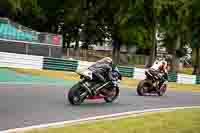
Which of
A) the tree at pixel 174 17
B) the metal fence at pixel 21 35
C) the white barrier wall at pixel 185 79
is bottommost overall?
the white barrier wall at pixel 185 79

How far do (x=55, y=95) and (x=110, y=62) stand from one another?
7.57ft

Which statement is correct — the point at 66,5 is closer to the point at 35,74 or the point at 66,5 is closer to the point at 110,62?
the point at 35,74

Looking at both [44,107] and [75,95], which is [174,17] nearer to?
[75,95]

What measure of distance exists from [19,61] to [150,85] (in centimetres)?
1067

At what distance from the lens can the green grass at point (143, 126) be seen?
9.04 metres

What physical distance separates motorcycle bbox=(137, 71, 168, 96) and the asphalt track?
4.63 ft

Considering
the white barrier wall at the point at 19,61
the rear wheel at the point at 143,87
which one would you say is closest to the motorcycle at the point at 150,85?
the rear wheel at the point at 143,87

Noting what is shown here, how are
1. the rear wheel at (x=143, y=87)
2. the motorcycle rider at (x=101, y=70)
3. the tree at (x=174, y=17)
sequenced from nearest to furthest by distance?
1. the motorcycle rider at (x=101, y=70)
2. the rear wheel at (x=143, y=87)
3. the tree at (x=174, y=17)

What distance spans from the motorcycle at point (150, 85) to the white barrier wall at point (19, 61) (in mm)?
10279

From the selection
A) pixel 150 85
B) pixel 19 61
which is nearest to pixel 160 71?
pixel 150 85

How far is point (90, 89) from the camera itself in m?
13.9

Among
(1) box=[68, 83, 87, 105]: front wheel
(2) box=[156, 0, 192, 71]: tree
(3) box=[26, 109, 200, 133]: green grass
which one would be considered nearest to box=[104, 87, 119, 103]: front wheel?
(1) box=[68, 83, 87, 105]: front wheel

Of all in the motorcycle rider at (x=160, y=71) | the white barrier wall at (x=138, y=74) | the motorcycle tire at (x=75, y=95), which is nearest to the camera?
the motorcycle tire at (x=75, y=95)

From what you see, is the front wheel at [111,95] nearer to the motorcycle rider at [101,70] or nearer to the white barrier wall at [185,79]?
the motorcycle rider at [101,70]
